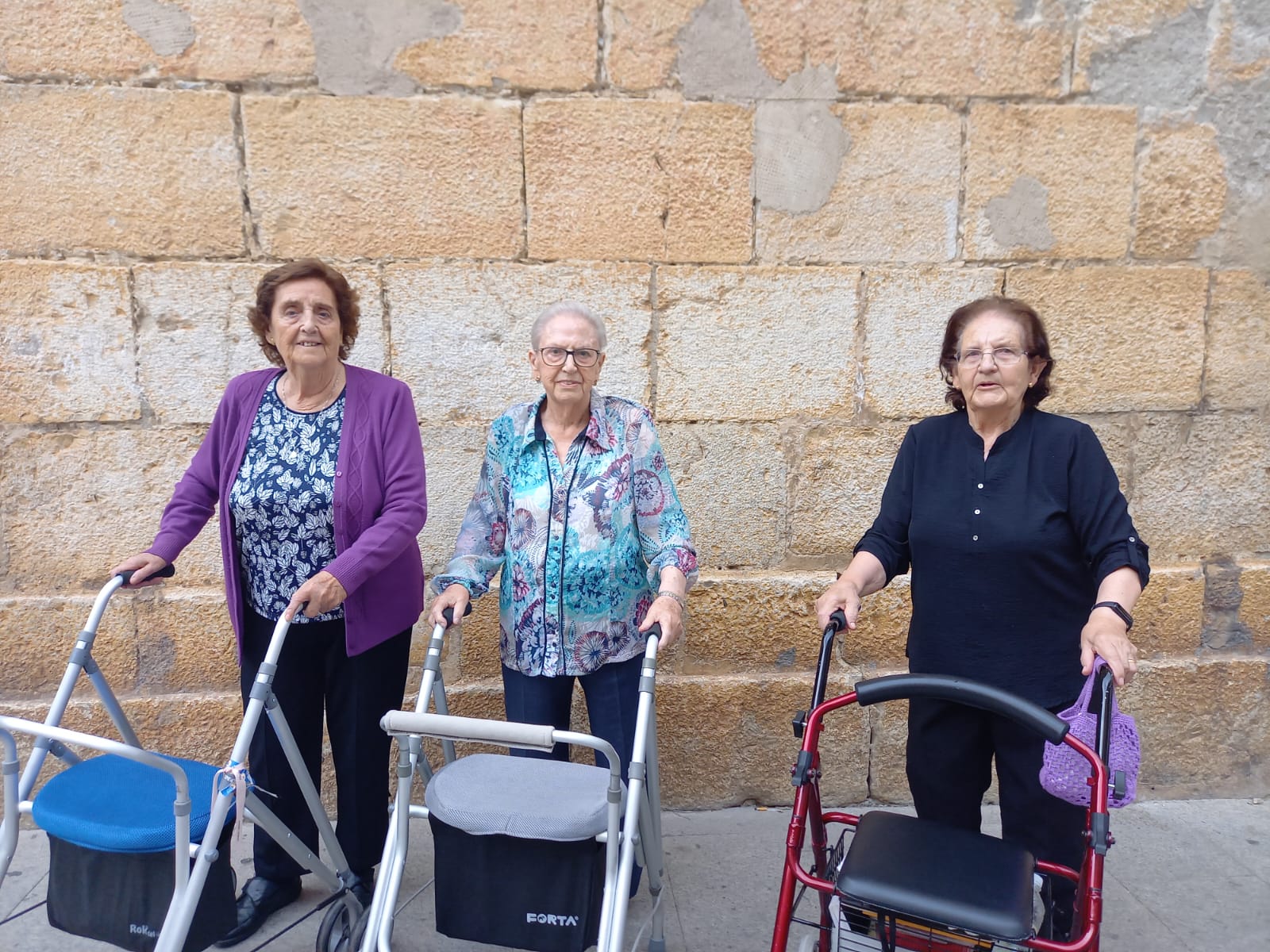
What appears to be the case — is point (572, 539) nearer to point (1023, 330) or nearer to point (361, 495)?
point (361, 495)

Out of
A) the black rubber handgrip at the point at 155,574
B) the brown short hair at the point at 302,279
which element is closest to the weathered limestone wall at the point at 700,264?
the brown short hair at the point at 302,279

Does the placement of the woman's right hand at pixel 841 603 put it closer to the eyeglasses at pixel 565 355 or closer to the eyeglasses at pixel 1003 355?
the eyeglasses at pixel 1003 355

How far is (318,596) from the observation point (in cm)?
218

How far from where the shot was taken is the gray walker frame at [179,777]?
186cm

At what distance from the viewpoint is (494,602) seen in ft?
11.1

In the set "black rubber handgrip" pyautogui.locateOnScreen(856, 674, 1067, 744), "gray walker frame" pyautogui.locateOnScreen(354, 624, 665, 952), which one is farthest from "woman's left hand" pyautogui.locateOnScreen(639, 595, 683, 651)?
"black rubber handgrip" pyautogui.locateOnScreen(856, 674, 1067, 744)

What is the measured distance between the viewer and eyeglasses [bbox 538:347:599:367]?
7.63 ft

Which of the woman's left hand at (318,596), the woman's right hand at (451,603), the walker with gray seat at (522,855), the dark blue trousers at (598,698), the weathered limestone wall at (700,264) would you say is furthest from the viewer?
the weathered limestone wall at (700,264)

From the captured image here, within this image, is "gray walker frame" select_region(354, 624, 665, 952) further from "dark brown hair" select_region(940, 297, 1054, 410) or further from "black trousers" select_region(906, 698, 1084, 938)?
"dark brown hair" select_region(940, 297, 1054, 410)

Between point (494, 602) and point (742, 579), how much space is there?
0.94m

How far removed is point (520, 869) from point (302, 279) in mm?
1624

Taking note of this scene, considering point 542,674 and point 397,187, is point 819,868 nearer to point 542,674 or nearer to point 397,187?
point 542,674

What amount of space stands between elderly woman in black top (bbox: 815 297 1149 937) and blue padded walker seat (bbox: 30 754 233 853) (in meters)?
1.51

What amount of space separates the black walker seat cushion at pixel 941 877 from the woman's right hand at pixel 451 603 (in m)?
1.08
